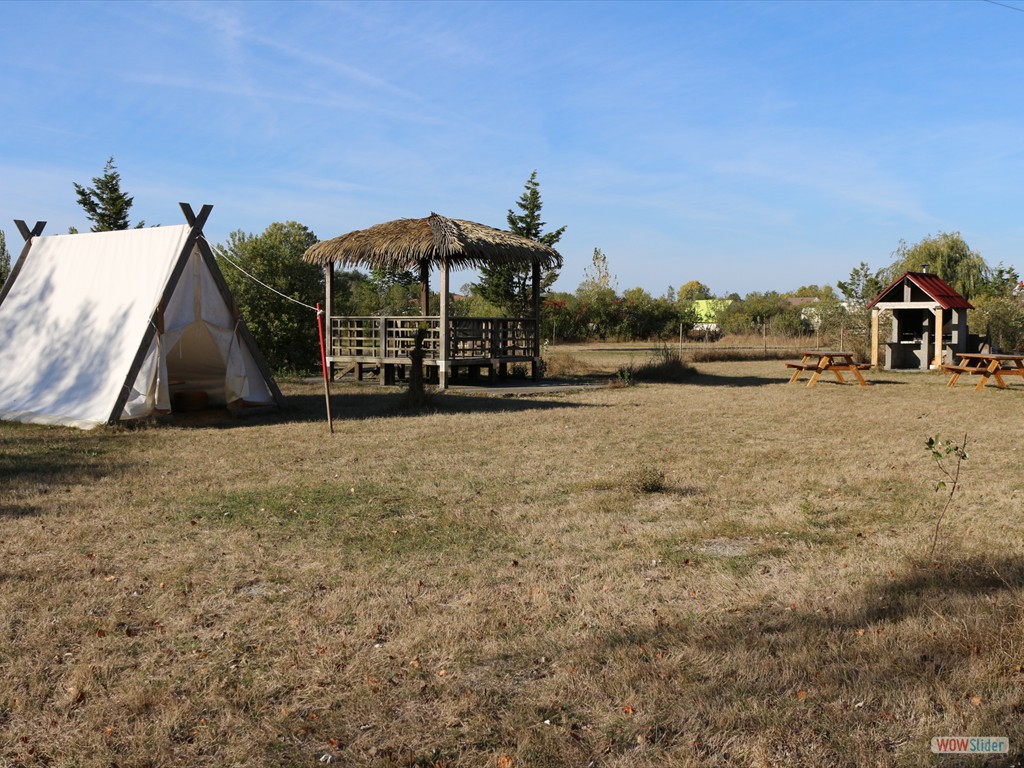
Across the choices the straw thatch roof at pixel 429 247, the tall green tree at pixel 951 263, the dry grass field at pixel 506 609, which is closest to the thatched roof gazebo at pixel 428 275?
the straw thatch roof at pixel 429 247

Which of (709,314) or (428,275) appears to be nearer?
(428,275)

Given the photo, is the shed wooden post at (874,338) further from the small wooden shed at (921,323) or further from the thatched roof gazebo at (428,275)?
the thatched roof gazebo at (428,275)

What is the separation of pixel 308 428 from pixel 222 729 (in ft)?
28.6

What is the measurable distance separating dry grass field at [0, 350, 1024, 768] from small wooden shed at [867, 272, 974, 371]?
50.6 ft

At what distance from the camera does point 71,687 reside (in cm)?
391

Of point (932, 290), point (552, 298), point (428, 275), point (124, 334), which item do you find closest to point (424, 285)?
point (428, 275)

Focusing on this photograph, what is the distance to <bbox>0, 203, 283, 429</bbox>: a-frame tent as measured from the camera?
1239cm

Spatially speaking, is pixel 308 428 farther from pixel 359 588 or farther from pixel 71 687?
pixel 71 687

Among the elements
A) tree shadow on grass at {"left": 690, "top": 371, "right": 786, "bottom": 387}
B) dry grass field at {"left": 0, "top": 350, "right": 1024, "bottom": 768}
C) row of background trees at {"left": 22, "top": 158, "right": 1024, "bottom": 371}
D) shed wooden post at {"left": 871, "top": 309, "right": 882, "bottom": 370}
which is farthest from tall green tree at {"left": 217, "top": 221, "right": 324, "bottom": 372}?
shed wooden post at {"left": 871, "top": 309, "right": 882, "bottom": 370}

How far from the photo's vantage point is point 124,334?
12.6 m

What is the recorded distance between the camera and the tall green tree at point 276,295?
21.3 m

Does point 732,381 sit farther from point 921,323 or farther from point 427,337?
point 921,323

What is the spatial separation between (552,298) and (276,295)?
87.6 ft

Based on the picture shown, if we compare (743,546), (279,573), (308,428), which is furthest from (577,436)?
(279,573)
